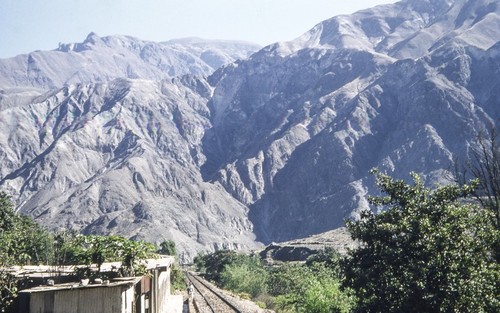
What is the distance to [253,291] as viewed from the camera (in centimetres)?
6081

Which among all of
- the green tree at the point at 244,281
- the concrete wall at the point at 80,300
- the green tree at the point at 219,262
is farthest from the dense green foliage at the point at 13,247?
the green tree at the point at 219,262

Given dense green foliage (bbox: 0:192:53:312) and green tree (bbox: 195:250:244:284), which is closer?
dense green foliage (bbox: 0:192:53:312)

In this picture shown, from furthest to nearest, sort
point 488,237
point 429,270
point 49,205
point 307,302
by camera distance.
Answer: point 49,205
point 307,302
point 488,237
point 429,270

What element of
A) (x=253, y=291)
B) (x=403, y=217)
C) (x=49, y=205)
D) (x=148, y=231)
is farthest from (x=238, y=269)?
(x=49, y=205)

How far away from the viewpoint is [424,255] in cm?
1634

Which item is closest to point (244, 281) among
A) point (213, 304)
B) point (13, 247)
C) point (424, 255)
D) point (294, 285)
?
point (294, 285)

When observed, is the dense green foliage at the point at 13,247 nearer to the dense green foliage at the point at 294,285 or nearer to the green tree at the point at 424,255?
the green tree at the point at 424,255

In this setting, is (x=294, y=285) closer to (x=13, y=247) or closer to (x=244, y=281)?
(x=244, y=281)

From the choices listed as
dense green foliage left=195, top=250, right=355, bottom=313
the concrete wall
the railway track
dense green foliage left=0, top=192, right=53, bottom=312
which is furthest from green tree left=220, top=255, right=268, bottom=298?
the concrete wall

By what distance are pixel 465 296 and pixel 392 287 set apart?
2.32 m

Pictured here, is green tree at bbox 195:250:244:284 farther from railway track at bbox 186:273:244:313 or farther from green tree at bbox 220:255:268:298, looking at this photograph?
railway track at bbox 186:273:244:313

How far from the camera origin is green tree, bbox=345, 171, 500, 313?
1545 centimetres

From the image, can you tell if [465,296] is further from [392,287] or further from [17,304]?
[17,304]

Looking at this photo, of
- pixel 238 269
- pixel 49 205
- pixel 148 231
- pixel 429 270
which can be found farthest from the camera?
pixel 49 205
